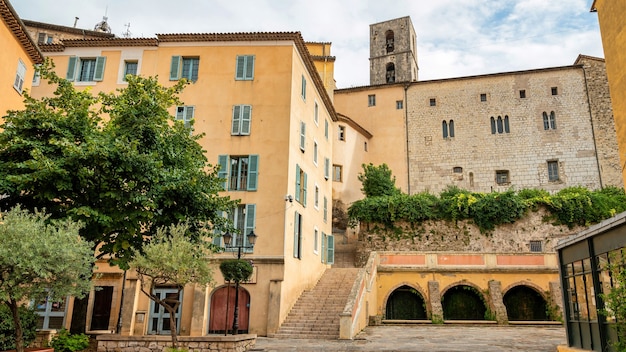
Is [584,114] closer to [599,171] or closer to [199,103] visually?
[599,171]

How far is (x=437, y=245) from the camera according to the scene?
109 ft

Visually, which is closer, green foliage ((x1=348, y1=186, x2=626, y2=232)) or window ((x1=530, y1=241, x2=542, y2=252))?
green foliage ((x1=348, y1=186, x2=626, y2=232))

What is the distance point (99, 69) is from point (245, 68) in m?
7.21

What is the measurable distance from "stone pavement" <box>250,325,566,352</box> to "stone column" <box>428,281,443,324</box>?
7.01ft

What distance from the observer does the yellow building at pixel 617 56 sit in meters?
15.7

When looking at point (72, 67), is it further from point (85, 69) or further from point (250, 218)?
point (250, 218)

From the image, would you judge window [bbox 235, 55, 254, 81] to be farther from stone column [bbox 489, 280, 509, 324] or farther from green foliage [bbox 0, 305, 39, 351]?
stone column [bbox 489, 280, 509, 324]

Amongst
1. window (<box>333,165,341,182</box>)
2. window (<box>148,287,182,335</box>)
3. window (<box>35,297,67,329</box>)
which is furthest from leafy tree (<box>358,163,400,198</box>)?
window (<box>35,297,67,329</box>)

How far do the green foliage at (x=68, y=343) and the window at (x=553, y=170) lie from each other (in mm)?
35343

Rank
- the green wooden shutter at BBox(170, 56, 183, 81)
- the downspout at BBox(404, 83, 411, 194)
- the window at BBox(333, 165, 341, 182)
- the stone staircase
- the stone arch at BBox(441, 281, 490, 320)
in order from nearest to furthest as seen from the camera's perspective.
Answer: the stone staircase, the green wooden shutter at BBox(170, 56, 183, 81), the stone arch at BBox(441, 281, 490, 320), the window at BBox(333, 165, 341, 182), the downspout at BBox(404, 83, 411, 194)

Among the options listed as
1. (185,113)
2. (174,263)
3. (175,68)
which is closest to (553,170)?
(185,113)

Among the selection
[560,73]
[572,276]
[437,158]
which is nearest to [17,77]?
[572,276]

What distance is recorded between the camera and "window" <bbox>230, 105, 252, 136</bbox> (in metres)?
21.9

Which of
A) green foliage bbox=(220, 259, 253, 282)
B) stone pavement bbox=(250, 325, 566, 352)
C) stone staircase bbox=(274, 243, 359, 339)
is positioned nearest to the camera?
stone pavement bbox=(250, 325, 566, 352)
